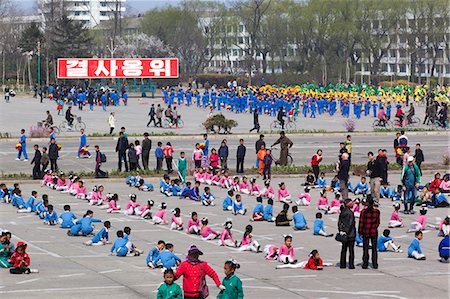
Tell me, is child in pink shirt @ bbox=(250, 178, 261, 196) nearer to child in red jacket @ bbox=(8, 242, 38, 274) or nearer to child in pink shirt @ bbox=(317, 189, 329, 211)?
child in pink shirt @ bbox=(317, 189, 329, 211)

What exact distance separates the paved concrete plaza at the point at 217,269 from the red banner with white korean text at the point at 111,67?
2463 inches

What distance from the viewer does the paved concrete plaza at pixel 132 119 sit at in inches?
2491

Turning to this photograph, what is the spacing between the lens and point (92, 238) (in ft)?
87.4

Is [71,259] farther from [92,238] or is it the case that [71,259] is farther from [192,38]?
[192,38]

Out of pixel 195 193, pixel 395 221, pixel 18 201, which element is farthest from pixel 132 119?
pixel 395 221

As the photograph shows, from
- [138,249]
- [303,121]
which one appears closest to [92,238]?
[138,249]

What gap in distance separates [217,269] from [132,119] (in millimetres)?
48281

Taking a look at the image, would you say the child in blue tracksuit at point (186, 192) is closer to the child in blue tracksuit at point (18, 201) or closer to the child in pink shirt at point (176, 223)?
the child in blue tracksuit at point (18, 201)

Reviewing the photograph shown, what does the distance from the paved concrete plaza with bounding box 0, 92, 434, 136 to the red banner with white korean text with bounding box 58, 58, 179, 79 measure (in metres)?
6.04

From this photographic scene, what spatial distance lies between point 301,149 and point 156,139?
8.54 meters

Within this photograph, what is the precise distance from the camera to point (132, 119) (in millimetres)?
70688

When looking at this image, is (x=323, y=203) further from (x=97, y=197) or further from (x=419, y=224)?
(x=97, y=197)

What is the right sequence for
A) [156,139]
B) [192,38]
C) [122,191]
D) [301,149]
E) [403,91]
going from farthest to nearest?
[192,38] < [403,91] < [156,139] < [301,149] < [122,191]

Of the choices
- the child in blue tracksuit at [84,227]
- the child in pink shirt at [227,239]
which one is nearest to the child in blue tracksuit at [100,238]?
the child in blue tracksuit at [84,227]
